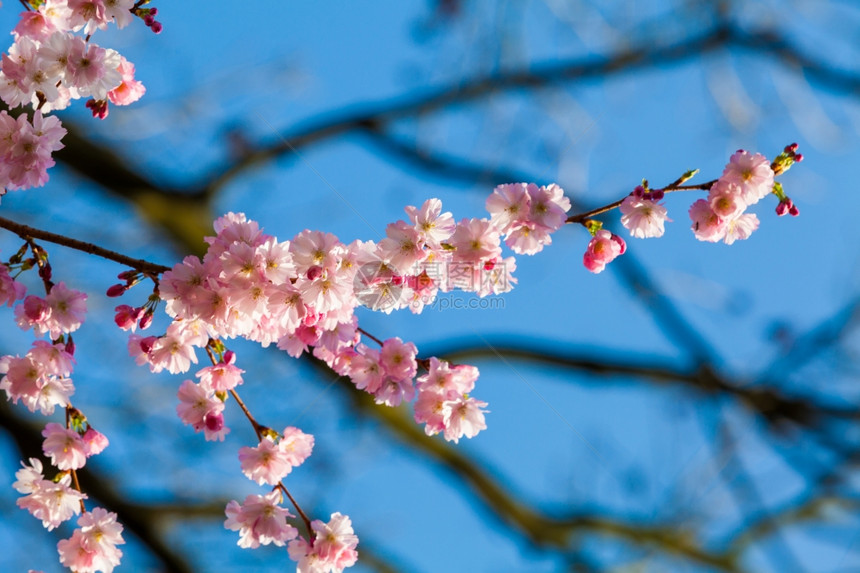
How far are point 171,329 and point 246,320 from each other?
22 centimetres

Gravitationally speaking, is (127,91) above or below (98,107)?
above

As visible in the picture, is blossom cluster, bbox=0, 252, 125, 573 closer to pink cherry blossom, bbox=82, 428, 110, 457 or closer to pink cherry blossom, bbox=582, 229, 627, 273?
pink cherry blossom, bbox=82, 428, 110, 457

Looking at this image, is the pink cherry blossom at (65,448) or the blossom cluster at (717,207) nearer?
the blossom cluster at (717,207)

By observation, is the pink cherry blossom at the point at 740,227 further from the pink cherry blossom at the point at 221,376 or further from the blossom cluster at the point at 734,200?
the pink cherry blossom at the point at 221,376

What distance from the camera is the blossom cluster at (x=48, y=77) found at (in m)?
1.63

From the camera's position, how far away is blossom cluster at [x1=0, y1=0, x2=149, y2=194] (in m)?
1.63

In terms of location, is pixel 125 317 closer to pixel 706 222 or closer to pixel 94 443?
pixel 94 443

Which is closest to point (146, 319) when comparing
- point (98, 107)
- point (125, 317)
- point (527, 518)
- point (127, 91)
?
point (125, 317)

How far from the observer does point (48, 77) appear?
1.64 metres

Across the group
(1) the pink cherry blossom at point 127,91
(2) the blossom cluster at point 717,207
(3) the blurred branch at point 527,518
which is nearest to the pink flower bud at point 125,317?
(1) the pink cherry blossom at point 127,91

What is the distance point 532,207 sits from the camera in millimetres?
1637

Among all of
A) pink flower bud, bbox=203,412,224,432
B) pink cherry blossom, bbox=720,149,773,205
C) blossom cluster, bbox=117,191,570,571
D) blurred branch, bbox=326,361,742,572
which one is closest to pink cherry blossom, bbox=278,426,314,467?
blossom cluster, bbox=117,191,570,571

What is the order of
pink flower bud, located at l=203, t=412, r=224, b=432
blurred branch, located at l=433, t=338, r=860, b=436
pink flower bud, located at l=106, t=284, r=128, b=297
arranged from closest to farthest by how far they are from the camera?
pink flower bud, located at l=106, t=284, r=128, b=297 → pink flower bud, located at l=203, t=412, r=224, b=432 → blurred branch, located at l=433, t=338, r=860, b=436

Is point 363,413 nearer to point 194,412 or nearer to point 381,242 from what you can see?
point 194,412
